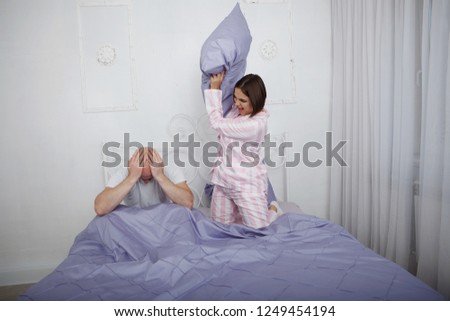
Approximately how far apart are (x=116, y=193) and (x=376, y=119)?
180cm

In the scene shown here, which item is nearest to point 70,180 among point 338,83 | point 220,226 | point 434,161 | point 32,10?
point 32,10

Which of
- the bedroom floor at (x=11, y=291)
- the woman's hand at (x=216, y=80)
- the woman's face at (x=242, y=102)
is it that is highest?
the woman's hand at (x=216, y=80)

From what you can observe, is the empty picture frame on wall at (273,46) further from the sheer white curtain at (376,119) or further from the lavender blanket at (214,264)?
the lavender blanket at (214,264)

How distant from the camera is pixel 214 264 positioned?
4.66ft

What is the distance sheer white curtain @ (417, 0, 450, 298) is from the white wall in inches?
51.4

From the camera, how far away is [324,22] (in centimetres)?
284

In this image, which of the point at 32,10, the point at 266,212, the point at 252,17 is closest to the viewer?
the point at 266,212

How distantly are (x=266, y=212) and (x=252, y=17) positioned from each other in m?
1.74

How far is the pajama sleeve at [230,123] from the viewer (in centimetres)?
205

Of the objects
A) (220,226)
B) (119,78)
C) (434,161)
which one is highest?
(119,78)

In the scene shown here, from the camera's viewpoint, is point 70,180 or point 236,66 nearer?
point 236,66

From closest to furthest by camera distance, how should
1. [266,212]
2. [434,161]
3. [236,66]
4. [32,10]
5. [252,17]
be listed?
[434,161] < [266,212] < [236,66] < [32,10] < [252,17]

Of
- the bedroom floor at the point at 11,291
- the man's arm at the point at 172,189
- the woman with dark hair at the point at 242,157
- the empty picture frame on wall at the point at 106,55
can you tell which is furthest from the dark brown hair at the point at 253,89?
the bedroom floor at the point at 11,291

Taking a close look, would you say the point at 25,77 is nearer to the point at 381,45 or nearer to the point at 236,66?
the point at 236,66
